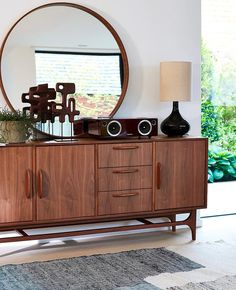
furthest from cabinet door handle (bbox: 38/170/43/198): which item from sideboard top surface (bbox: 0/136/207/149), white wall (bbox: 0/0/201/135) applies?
white wall (bbox: 0/0/201/135)

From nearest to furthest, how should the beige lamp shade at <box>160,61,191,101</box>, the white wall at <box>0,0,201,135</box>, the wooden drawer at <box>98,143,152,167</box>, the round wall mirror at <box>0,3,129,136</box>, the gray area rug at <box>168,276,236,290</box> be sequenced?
the gray area rug at <box>168,276,236,290</box>
the wooden drawer at <box>98,143,152,167</box>
the round wall mirror at <box>0,3,129,136</box>
the beige lamp shade at <box>160,61,191,101</box>
the white wall at <box>0,0,201,135</box>

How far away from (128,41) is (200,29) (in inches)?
26.9

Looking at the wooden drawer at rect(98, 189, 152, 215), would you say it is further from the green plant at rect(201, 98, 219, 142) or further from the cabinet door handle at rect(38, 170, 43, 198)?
the green plant at rect(201, 98, 219, 142)

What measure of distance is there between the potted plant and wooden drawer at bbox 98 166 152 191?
1.86 feet

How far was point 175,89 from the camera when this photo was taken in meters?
4.18

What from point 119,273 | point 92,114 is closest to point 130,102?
point 92,114

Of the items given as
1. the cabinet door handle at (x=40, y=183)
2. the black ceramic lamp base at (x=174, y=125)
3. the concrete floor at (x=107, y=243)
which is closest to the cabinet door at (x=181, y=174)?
the black ceramic lamp base at (x=174, y=125)

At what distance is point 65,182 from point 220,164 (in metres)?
1.91

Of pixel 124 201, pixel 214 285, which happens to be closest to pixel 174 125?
pixel 124 201

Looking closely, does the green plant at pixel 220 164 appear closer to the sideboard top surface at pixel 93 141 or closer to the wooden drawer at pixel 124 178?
the sideboard top surface at pixel 93 141

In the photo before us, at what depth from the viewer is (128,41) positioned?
14.2 feet

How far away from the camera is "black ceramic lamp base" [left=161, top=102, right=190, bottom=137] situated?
4.19 metres

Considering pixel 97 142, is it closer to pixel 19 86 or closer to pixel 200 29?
pixel 19 86

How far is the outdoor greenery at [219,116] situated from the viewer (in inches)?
197
